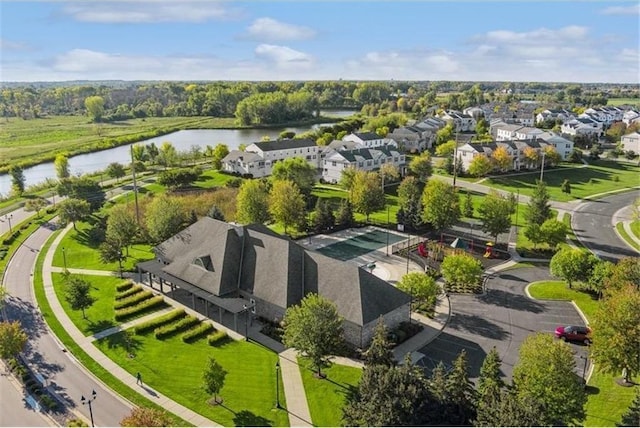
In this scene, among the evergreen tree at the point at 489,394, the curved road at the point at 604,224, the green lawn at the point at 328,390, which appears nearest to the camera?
the evergreen tree at the point at 489,394

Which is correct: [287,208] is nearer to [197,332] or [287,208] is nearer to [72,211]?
[197,332]

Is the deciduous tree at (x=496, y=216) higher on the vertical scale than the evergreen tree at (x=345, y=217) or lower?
higher

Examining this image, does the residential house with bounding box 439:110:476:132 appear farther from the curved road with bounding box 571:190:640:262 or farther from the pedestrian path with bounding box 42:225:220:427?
the pedestrian path with bounding box 42:225:220:427

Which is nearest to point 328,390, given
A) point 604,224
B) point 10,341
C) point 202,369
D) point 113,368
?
point 202,369

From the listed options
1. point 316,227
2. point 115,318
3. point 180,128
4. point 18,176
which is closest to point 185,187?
point 18,176

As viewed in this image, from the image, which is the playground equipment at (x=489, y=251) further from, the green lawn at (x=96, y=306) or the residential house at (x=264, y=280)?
the green lawn at (x=96, y=306)

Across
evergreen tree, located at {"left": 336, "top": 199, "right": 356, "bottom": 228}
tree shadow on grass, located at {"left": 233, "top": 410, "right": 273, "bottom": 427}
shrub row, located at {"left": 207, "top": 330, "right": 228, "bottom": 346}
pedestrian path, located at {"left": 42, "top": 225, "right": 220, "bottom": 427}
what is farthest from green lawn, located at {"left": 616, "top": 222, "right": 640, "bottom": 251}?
pedestrian path, located at {"left": 42, "top": 225, "right": 220, "bottom": 427}

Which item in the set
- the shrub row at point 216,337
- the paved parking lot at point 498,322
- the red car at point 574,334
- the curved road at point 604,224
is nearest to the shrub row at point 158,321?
the shrub row at point 216,337
